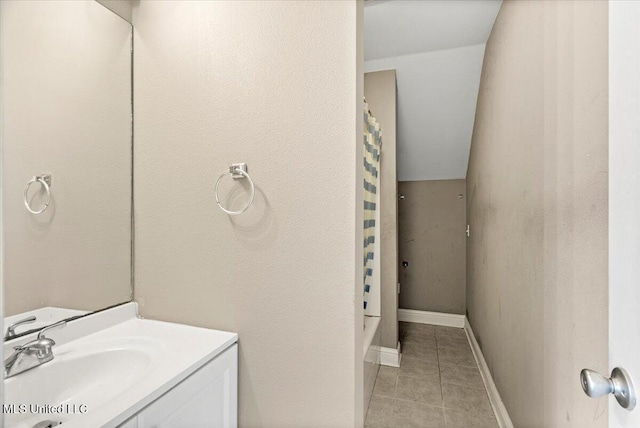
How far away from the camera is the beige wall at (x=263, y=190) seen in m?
1.07

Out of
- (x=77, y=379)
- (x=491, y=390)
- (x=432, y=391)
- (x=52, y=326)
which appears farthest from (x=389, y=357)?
(x=52, y=326)

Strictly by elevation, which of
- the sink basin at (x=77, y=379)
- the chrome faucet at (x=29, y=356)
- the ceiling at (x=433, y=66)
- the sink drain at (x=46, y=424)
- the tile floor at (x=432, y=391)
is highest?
the ceiling at (x=433, y=66)

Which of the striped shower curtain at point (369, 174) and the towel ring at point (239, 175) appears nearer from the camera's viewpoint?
the towel ring at point (239, 175)

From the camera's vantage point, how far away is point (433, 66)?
2344 millimetres

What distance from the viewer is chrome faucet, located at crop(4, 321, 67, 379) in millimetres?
861

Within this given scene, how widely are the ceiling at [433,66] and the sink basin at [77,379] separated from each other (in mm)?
2074

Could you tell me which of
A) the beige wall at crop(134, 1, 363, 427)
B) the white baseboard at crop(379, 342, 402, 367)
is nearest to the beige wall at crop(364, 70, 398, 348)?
the white baseboard at crop(379, 342, 402, 367)

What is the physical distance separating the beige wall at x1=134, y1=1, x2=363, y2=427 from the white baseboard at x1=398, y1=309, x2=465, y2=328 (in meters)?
2.53

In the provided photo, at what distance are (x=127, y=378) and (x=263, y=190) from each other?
777 mm

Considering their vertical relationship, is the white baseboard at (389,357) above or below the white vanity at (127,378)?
below

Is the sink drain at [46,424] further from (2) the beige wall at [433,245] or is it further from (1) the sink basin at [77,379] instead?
(2) the beige wall at [433,245]

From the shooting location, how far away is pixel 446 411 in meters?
1.85
